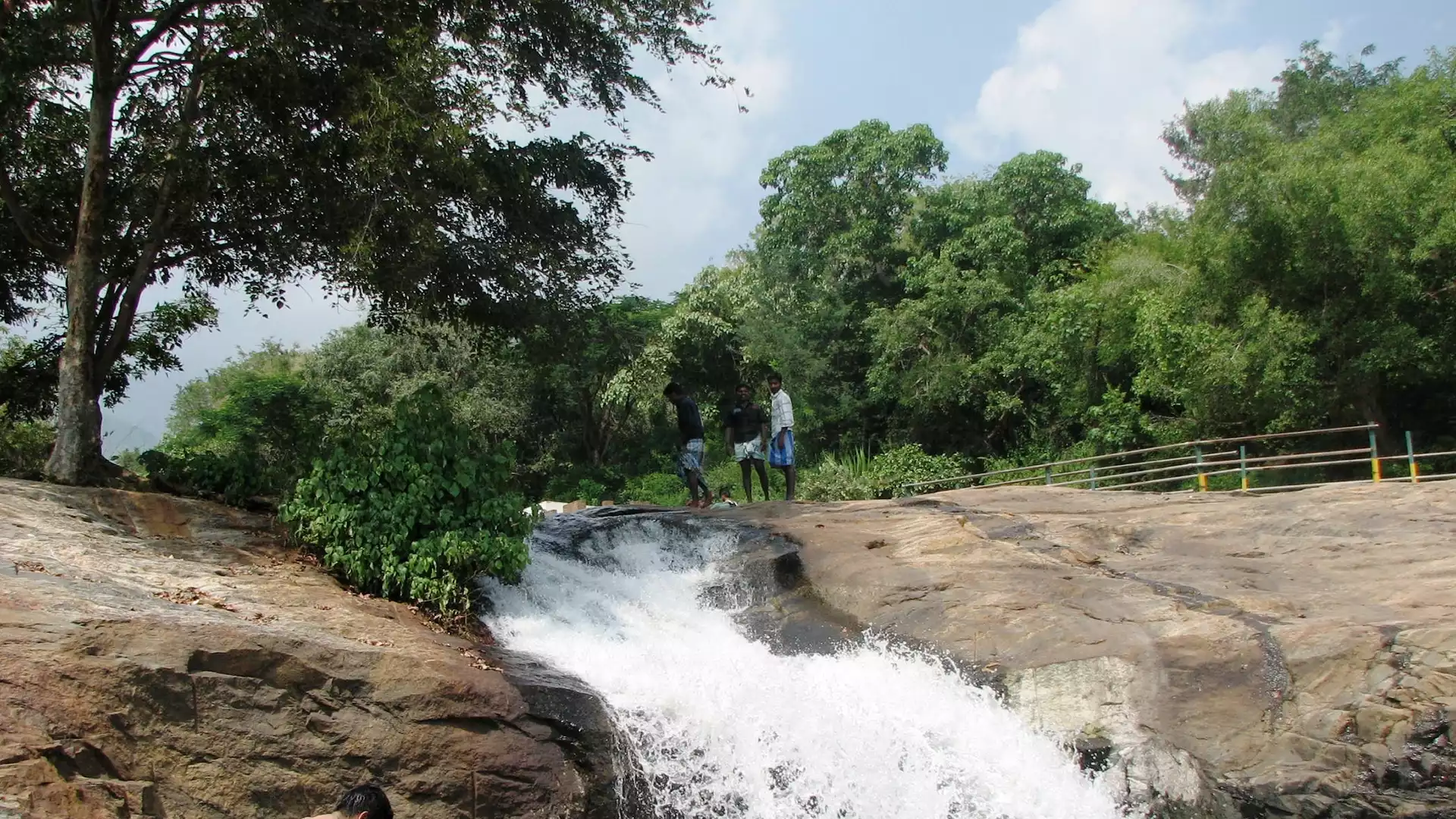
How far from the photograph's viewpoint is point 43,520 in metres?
7.88

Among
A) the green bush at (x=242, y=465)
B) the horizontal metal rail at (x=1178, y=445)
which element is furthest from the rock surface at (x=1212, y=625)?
the green bush at (x=242, y=465)

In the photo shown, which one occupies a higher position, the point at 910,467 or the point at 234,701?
the point at 910,467

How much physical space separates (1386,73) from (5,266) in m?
34.4

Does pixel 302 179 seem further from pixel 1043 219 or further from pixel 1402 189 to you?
pixel 1043 219

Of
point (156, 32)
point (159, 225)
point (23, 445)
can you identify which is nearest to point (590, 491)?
point (23, 445)

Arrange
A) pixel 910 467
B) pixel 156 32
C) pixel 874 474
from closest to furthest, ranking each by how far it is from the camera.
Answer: pixel 156 32, pixel 874 474, pixel 910 467

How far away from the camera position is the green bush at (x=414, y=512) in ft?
28.1

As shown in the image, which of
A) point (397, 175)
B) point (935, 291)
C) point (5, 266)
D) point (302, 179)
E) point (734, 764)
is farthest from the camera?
point (935, 291)

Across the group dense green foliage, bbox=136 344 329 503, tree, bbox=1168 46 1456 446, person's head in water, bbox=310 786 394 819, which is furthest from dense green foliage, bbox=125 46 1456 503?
person's head in water, bbox=310 786 394 819

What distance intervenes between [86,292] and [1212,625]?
10.4m

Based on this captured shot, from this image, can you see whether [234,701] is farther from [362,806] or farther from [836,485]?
[836,485]

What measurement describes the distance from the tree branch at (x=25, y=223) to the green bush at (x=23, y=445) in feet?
6.33

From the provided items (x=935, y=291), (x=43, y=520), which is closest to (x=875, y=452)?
(x=935, y=291)

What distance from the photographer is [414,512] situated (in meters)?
8.77
